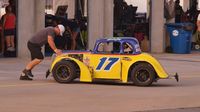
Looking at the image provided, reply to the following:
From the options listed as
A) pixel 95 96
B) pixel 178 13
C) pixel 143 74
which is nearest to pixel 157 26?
pixel 178 13

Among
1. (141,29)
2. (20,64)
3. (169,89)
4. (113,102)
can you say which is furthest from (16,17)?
(113,102)

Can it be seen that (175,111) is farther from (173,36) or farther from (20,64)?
(173,36)

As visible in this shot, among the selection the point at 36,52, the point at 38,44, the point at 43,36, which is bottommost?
the point at 36,52

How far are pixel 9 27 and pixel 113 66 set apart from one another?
26.4 ft

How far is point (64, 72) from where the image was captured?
574 inches

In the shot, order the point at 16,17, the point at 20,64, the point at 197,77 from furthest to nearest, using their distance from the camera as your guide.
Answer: the point at 16,17, the point at 20,64, the point at 197,77

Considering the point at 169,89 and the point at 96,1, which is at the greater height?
the point at 96,1

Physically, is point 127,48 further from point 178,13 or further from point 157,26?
point 178,13

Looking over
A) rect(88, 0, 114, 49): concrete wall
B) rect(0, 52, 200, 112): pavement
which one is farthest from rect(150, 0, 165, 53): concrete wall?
rect(0, 52, 200, 112): pavement

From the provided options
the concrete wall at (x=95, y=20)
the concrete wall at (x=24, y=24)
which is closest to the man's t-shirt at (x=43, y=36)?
the concrete wall at (x=24, y=24)

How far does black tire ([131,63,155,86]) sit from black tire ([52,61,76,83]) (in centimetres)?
144

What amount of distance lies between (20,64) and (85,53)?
5.04 m

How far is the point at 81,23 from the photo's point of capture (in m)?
24.4

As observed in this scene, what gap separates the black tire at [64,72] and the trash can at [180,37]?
36.0ft
